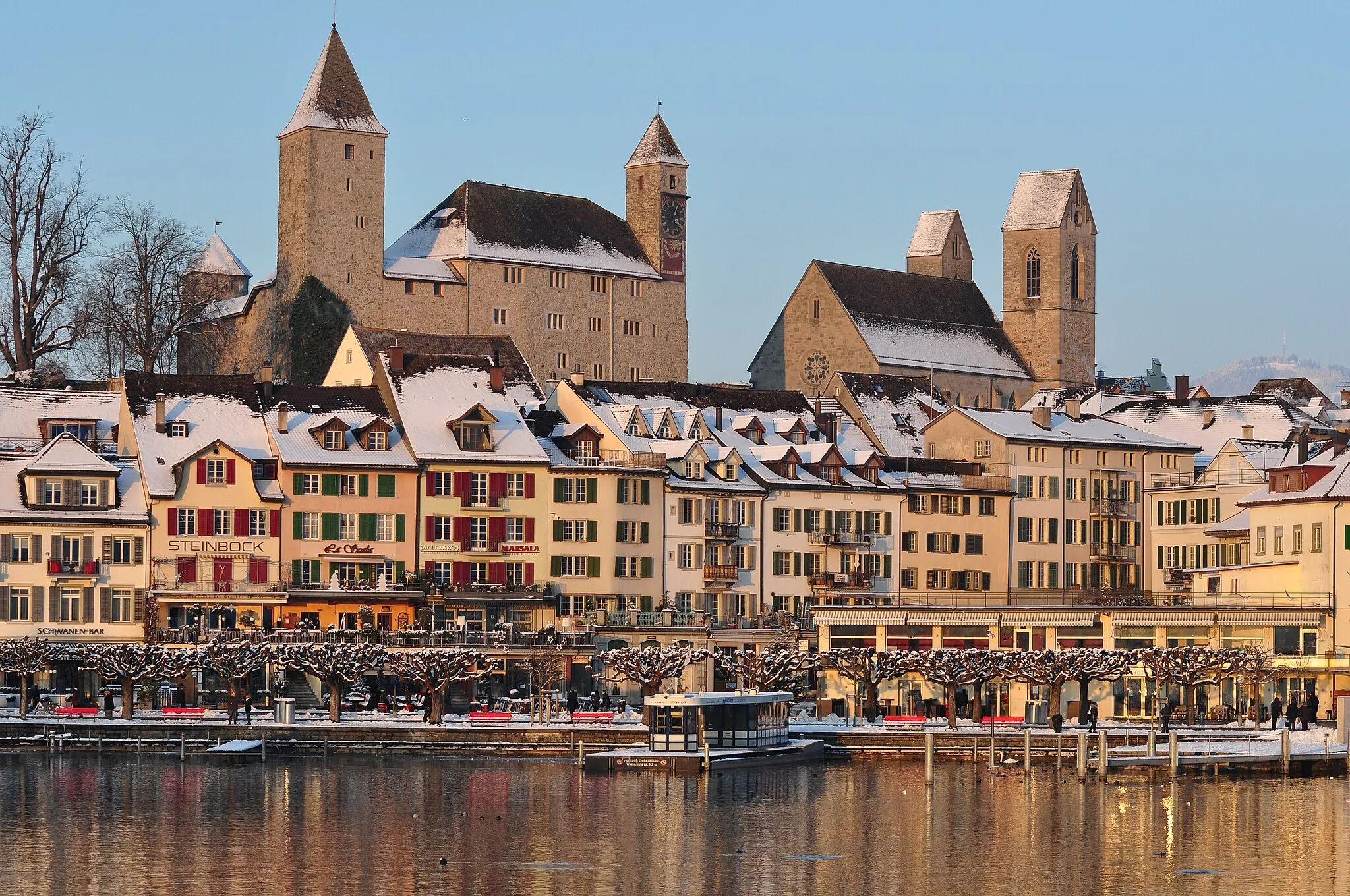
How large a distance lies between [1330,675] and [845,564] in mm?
23443

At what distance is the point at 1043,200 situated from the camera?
649 feet

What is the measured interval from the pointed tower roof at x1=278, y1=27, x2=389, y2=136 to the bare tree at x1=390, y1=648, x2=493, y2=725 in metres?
63.5

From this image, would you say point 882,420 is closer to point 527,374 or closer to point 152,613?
point 527,374

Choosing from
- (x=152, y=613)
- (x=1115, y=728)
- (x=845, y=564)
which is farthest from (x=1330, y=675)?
(x=152, y=613)

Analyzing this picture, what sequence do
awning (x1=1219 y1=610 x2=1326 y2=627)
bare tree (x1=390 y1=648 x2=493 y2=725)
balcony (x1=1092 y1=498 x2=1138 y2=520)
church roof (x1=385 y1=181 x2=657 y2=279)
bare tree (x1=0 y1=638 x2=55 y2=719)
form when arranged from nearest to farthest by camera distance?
bare tree (x1=390 y1=648 x2=493 y2=725) < bare tree (x1=0 y1=638 x2=55 y2=719) < awning (x1=1219 y1=610 x2=1326 y2=627) < balcony (x1=1092 y1=498 x2=1138 y2=520) < church roof (x1=385 y1=181 x2=657 y2=279)

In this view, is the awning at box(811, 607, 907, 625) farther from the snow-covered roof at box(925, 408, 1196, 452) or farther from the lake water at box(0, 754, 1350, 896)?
the snow-covered roof at box(925, 408, 1196, 452)

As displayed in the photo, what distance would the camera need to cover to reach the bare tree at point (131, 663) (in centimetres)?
9525

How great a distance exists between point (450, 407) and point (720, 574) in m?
12.4

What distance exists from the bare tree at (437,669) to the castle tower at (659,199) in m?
76.0

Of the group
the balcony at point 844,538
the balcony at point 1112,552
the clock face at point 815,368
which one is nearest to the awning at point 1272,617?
the balcony at point 844,538

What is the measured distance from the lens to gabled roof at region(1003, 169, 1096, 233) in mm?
196625

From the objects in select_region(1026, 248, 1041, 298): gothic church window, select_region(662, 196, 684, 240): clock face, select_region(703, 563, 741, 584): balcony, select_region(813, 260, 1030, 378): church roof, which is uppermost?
select_region(662, 196, 684, 240): clock face

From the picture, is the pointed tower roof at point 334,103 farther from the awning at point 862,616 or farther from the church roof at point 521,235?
the awning at point 862,616

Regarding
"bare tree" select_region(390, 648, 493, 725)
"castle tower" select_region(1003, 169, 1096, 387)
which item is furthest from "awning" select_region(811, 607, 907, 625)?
"castle tower" select_region(1003, 169, 1096, 387)
